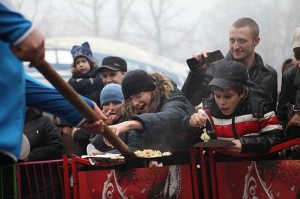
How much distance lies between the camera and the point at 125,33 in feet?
62.0

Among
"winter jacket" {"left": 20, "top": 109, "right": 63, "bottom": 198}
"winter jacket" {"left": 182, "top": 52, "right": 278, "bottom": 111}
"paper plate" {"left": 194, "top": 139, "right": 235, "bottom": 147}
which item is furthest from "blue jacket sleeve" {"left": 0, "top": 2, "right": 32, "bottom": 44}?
"winter jacket" {"left": 20, "top": 109, "right": 63, "bottom": 198}

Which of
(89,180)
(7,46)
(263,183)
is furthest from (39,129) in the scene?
(7,46)

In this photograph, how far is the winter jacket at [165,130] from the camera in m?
4.78

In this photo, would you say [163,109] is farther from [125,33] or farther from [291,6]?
[125,33]

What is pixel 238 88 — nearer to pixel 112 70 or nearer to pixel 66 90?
pixel 66 90

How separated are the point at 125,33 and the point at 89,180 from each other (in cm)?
1399

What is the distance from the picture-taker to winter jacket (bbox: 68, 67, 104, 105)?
21.5 ft

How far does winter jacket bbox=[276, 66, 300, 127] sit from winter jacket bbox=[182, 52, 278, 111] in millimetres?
86

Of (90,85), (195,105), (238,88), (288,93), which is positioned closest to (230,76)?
(238,88)

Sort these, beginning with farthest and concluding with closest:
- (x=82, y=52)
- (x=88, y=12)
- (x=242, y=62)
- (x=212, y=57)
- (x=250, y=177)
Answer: (x=88, y=12) → (x=82, y=52) → (x=212, y=57) → (x=242, y=62) → (x=250, y=177)

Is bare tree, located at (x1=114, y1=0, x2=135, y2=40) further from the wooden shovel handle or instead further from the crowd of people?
the wooden shovel handle

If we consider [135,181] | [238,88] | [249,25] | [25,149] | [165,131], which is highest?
[249,25]

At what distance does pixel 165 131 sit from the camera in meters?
4.90

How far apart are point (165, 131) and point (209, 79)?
2.29 ft
